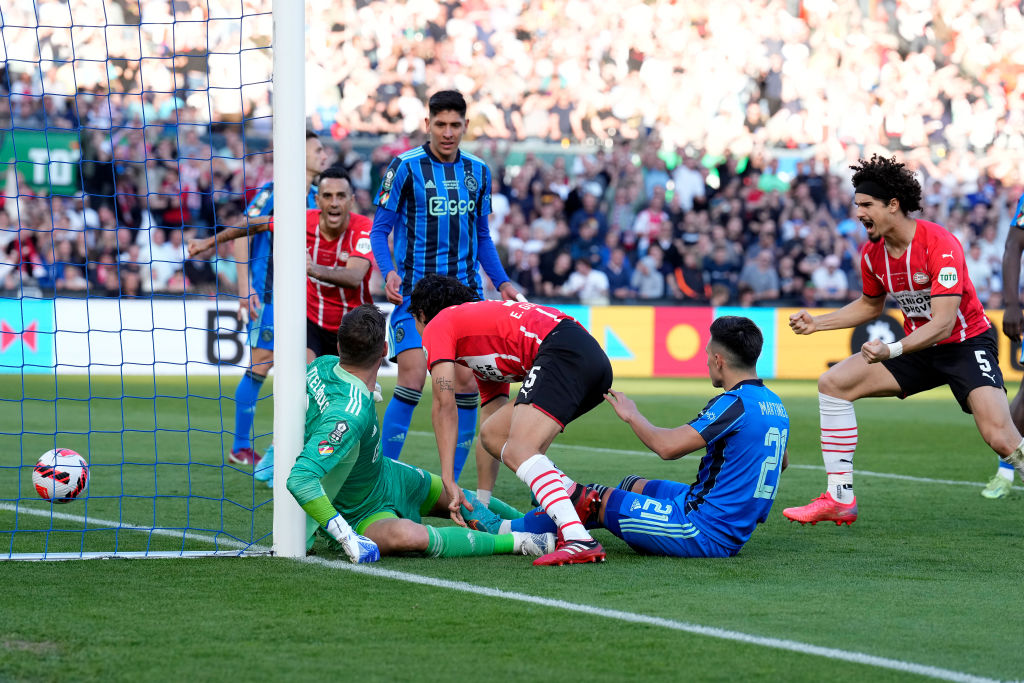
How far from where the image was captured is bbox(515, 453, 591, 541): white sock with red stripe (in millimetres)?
5387

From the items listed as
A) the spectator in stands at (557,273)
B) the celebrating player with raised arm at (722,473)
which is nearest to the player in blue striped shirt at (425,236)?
the celebrating player with raised arm at (722,473)

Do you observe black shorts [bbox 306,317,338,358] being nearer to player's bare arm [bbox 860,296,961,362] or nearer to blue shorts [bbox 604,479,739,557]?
blue shorts [bbox 604,479,739,557]

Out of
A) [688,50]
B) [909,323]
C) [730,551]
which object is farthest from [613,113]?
[730,551]

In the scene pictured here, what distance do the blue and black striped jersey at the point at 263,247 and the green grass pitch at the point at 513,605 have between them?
1.71m

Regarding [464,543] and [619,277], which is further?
[619,277]

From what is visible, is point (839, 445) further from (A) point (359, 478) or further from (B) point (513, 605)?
(B) point (513, 605)

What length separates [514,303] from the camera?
5965 mm

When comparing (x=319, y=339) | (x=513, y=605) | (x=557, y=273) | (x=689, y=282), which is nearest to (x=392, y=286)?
(x=319, y=339)

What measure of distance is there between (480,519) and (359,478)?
72cm

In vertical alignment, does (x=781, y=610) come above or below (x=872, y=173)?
below

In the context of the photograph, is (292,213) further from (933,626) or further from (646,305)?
(646,305)

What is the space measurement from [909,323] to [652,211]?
45.2 ft

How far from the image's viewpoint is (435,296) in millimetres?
5844

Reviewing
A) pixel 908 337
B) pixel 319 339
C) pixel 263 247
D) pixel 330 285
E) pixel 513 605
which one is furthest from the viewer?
pixel 263 247
